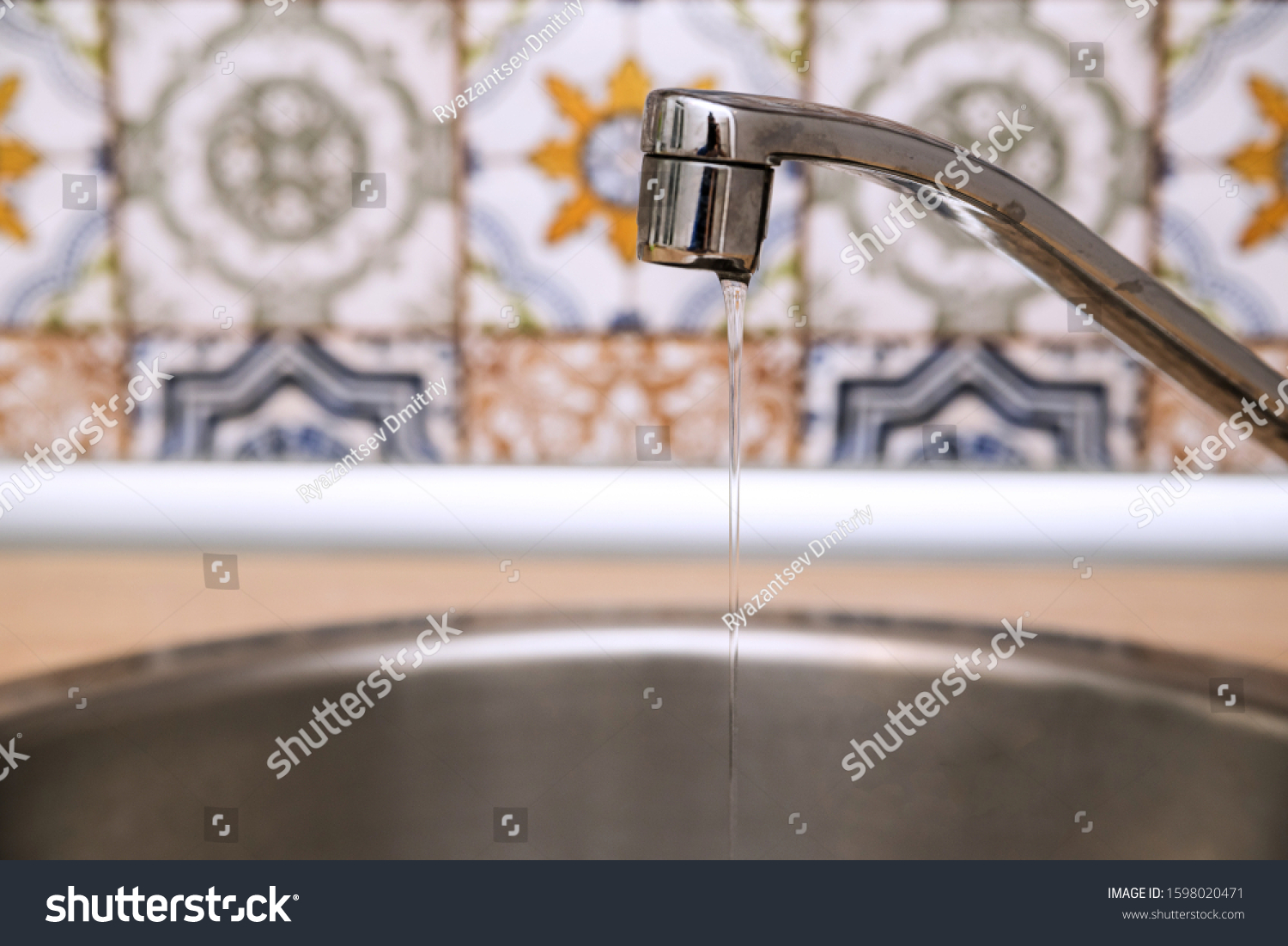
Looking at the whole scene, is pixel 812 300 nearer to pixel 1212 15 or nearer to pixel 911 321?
pixel 911 321

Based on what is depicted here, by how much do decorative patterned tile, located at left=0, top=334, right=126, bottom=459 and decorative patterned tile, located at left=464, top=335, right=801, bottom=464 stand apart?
8.6 inches

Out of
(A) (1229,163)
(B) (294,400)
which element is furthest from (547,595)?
(A) (1229,163)

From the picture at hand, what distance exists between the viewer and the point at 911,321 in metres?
0.61

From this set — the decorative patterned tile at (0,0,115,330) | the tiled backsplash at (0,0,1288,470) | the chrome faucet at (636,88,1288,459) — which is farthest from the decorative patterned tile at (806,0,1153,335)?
the decorative patterned tile at (0,0,115,330)

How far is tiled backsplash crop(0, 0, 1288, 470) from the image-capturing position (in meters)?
0.59

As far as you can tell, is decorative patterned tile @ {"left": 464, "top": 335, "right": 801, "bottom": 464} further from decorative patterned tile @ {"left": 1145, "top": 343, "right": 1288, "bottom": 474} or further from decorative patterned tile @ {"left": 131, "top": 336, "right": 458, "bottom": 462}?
decorative patterned tile @ {"left": 1145, "top": 343, "right": 1288, "bottom": 474}

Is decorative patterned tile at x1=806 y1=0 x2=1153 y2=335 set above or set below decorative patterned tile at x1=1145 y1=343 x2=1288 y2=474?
above

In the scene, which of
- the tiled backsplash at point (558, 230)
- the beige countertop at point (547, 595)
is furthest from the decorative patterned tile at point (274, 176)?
the beige countertop at point (547, 595)

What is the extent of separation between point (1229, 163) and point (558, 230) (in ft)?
1.28

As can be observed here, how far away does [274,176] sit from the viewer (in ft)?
2.01

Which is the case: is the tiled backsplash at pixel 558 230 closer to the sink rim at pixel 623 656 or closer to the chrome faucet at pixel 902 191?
the sink rim at pixel 623 656

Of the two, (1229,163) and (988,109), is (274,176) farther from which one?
(1229,163)

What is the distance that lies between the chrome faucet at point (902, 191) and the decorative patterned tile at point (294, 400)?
0.40 metres
